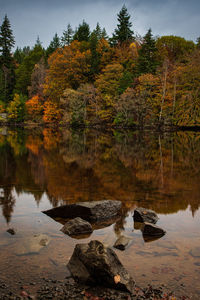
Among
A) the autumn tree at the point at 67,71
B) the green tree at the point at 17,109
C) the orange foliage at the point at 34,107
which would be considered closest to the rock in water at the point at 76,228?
the autumn tree at the point at 67,71

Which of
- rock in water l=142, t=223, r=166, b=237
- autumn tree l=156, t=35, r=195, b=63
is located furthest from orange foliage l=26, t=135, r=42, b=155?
autumn tree l=156, t=35, r=195, b=63

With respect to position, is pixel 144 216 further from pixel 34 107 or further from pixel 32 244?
pixel 34 107

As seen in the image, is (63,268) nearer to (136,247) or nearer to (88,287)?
(88,287)

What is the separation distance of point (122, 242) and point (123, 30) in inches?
2518

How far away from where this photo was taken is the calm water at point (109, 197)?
336 cm

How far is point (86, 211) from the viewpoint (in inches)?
207

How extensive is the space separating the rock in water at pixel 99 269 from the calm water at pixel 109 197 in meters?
0.22

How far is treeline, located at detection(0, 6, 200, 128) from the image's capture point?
3791 centimetres

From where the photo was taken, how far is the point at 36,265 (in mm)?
3432

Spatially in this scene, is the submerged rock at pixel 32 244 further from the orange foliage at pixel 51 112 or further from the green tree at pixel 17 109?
the green tree at pixel 17 109

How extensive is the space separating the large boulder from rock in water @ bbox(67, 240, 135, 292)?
189cm

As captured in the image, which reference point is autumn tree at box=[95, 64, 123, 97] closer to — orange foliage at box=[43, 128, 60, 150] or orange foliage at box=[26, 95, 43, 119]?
orange foliage at box=[26, 95, 43, 119]

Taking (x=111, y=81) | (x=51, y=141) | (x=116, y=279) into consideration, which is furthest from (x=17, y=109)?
(x=116, y=279)

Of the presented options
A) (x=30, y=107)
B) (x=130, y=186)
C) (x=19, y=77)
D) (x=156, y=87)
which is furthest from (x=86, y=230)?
(x=19, y=77)
